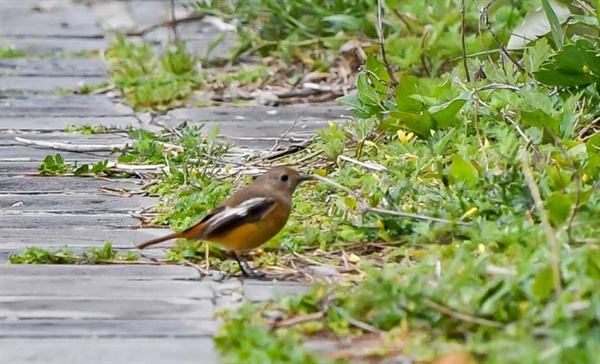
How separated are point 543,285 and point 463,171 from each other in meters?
1.20

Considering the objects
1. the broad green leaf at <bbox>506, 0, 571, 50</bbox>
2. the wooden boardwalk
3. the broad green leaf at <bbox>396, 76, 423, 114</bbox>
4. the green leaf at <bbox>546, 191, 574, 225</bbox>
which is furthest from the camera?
the broad green leaf at <bbox>506, 0, 571, 50</bbox>

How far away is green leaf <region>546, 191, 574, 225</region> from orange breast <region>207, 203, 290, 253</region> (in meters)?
0.87

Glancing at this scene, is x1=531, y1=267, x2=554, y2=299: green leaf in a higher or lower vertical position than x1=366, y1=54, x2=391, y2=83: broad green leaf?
lower

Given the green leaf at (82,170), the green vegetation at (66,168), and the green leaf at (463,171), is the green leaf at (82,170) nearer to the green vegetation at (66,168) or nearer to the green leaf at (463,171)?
the green vegetation at (66,168)

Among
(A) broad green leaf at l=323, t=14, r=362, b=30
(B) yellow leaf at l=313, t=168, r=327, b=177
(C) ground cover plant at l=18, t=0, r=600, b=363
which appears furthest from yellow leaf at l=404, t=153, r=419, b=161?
(A) broad green leaf at l=323, t=14, r=362, b=30

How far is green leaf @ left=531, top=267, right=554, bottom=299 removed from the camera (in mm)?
3164

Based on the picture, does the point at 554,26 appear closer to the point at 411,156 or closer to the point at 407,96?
the point at 407,96

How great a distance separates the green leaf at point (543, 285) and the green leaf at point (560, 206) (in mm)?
680

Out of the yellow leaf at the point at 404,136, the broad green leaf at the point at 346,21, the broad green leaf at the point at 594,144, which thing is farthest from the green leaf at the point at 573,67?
the broad green leaf at the point at 346,21

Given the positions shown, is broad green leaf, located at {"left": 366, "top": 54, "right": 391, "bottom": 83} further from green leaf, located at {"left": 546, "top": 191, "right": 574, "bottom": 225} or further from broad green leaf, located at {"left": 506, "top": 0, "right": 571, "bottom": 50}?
green leaf, located at {"left": 546, "top": 191, "right": 574, "bottom": 225}

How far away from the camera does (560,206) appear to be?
12.6 feet

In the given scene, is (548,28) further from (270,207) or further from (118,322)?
(118,322)

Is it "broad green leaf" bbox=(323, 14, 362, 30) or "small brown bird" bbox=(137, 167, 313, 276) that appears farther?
"broad green leaf" bbox=(323, 14, 362, 30)

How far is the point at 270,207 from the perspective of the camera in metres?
4.04
